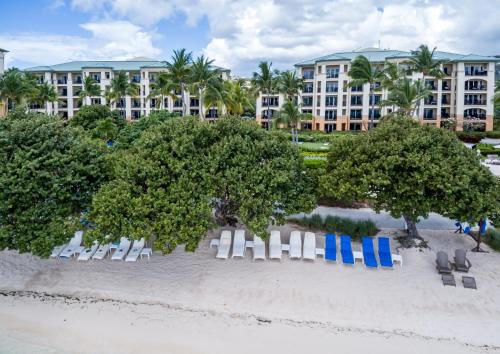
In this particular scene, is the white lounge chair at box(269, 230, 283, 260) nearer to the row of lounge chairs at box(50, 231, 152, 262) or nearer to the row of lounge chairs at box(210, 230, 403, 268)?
the row of lounge chairs at box(210, 230, 403, 268)

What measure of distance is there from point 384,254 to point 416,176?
140 inches

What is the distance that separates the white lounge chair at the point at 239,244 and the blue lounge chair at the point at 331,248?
361 cm

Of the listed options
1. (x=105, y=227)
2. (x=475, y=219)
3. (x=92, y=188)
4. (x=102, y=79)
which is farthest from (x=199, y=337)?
(x=102, y=79)

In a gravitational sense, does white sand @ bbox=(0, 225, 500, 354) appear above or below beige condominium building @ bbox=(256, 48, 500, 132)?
below

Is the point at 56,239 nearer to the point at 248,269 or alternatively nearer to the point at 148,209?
the point at 148,209

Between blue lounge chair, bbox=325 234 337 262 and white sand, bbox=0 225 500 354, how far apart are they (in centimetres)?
48

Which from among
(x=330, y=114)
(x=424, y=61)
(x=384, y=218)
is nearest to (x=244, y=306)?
(x=384, y=218)

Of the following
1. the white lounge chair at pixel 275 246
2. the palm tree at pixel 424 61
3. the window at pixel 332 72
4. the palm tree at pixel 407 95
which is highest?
the window at pixel 332 72

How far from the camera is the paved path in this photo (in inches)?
821

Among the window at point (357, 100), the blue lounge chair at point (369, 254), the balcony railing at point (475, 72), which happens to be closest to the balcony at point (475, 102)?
the balcony railing at point (475, 72)

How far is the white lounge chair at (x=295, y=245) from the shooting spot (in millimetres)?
17078

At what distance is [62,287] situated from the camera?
15.2 meters

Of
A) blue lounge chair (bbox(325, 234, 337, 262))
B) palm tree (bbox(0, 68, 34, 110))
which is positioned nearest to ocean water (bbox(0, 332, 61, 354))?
blue lounge chair (bbox(325, 234, 337, 262))

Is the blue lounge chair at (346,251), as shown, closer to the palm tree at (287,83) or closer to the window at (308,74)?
the palm tree at (287,83)
